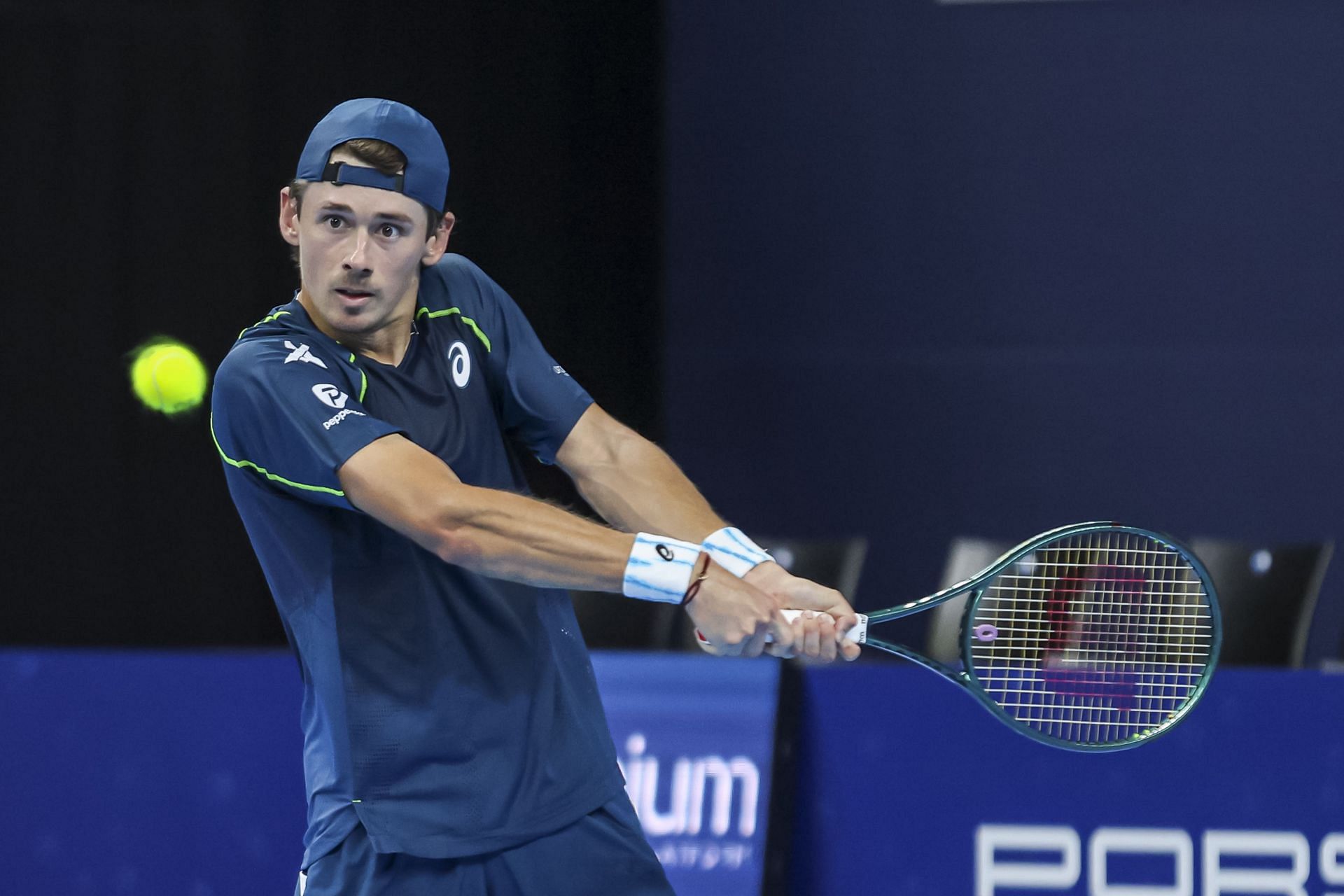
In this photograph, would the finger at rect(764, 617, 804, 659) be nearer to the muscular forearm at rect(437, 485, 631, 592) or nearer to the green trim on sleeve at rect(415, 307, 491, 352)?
the muscular forearm at rect(437, 485, 631, 592)

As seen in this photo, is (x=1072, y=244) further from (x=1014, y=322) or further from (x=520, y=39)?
(x=520, y=39)

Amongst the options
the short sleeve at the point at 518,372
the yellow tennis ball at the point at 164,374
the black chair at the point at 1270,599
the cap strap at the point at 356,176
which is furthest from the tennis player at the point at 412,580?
the yellow tennis ball at the point at 164,374

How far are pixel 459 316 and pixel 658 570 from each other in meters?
0.58

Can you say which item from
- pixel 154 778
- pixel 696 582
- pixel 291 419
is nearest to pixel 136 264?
pixel 154 778

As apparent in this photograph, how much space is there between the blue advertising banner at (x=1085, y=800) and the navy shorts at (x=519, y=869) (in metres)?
1.50

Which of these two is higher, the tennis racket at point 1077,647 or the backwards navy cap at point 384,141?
the backwards navy cap at point 384,141

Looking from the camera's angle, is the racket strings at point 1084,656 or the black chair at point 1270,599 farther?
the black chair at point 1270,599

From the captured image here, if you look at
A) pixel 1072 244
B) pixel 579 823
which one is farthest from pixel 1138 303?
pixel 579 823

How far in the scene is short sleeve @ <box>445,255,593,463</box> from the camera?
A: 2.67 m

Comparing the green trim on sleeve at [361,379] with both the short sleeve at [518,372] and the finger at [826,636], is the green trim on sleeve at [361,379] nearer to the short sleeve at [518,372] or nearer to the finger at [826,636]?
the short sleeve at [518,372]

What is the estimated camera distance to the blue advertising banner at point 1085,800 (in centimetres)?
381

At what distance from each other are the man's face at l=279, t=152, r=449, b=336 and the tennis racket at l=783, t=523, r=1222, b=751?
0.77m

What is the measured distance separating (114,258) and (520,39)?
7.20 ft

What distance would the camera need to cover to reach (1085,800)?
385cm
